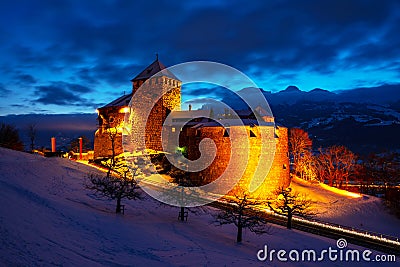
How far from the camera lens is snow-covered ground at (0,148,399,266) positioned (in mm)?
8812

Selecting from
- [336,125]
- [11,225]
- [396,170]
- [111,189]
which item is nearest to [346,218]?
[396,170]

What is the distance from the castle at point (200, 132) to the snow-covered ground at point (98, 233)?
8304 millimetres

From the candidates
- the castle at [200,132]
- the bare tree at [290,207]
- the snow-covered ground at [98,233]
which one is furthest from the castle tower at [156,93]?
the bare tree at [290,207]

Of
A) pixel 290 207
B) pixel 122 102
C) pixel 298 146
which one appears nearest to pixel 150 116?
pixel 122 102

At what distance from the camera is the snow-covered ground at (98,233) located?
8812 millimetres

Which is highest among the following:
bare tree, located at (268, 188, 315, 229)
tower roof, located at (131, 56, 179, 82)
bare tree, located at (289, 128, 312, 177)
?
tower roof, located at (131, 56, 179, 82)

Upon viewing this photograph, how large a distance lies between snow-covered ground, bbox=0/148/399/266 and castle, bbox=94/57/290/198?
27.2 ft

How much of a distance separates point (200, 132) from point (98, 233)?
19.3m

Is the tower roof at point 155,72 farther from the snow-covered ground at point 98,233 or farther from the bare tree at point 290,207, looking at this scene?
the bare tree at point 290,207

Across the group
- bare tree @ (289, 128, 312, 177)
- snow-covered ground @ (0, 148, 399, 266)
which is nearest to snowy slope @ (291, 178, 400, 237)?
bare tree @ (289, 128, 312, 177)

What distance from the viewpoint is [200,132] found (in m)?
30.0

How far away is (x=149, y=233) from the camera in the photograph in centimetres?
1318

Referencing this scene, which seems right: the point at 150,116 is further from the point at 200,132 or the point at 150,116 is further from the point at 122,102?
the point at 200,132

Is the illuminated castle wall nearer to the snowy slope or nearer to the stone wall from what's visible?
the stone wall
